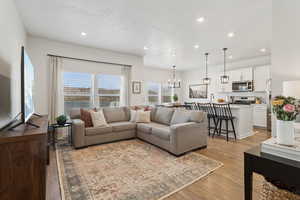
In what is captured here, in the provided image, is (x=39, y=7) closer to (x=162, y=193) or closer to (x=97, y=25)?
(x=97, y=25)

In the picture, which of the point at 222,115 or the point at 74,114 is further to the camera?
the point at 222,115

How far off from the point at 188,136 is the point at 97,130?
2.13 m

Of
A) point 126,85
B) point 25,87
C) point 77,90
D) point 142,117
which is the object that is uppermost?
point 126,85

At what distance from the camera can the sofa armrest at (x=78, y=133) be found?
3.31 m

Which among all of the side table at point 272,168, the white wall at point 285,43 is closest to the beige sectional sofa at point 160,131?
the white wall at point 285,43

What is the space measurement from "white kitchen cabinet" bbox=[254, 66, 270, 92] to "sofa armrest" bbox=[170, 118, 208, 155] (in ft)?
12.3

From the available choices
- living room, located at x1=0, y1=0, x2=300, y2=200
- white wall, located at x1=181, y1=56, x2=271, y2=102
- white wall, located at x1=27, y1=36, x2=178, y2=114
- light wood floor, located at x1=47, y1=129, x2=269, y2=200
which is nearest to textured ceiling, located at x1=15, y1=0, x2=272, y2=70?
living room, located at x1=0, y1=0, x2=300, y2=200

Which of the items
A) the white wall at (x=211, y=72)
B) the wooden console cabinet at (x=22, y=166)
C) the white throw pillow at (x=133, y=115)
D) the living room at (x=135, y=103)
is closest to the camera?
the wooden console cabinet at (x=22, y=166)

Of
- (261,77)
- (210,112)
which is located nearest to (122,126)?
(210,112)

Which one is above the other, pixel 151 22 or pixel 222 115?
pixel 151 22

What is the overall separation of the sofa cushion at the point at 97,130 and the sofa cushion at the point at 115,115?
1.77 ft

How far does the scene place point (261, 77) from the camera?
552 centimetres

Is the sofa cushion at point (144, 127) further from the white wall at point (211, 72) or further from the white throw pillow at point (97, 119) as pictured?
the white wall at point (211, 72)

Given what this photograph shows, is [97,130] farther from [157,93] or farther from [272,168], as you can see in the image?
[157,93]
